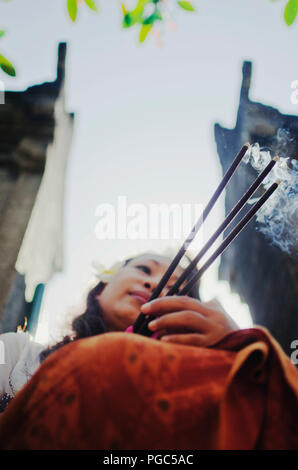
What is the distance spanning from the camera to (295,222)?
4312 mm

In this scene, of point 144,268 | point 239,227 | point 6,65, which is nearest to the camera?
point 239,227

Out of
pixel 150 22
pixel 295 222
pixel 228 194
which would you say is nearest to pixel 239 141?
pixel 228 194

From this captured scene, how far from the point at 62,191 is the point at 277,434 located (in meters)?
6.01

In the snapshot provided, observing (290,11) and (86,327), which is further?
(86,327)

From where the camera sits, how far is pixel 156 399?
1097 mm

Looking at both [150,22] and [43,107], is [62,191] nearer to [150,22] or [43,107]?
[43,107]

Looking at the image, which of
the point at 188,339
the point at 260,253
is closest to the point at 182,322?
the point at 188,339

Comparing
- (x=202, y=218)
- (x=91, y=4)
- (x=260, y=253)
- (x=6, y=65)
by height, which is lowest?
(x=202, y=218)

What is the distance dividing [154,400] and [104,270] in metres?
2.13

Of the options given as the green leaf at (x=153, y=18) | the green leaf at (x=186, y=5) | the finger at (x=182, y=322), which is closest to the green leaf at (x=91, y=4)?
the green leaf at (x=153, y=18)

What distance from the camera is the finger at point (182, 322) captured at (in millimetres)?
1521

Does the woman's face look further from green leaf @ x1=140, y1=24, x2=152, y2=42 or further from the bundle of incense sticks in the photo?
green leaf @ x1=140, y1=24, x2=152, y2=42

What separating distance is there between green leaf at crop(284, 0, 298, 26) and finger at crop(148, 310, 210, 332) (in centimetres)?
203

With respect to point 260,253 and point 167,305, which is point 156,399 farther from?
point 260,253
